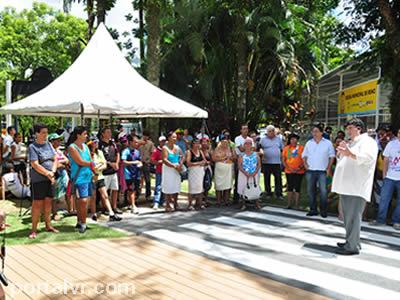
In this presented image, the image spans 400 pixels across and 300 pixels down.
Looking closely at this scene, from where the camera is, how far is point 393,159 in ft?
26.0

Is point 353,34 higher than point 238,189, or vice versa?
point 353,34

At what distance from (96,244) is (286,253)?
113 inches

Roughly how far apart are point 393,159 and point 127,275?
549cm

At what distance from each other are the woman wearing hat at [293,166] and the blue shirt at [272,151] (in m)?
0.97

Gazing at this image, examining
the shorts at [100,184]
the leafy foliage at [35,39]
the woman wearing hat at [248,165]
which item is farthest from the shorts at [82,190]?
the leafy foliage at [35,39]

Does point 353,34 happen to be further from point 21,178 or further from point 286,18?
point 21,178

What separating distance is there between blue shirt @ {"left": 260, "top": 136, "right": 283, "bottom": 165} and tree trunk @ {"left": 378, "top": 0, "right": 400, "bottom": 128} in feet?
9.58

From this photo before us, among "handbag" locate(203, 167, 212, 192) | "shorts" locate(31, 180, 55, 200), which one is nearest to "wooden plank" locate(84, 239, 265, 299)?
"shorts" locate(31, 180, 55, 200)

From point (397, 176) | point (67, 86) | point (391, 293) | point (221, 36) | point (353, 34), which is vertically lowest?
point (391, 293)

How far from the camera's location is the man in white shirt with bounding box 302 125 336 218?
872cm

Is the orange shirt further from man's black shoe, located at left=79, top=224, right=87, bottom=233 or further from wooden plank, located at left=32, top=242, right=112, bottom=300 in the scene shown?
wooden plank, located at left=32, top=242, right=112, bottom=300

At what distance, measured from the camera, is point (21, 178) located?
34.6ft

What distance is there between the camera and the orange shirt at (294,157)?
948 centimetres

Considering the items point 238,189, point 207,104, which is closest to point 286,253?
point 238,189
